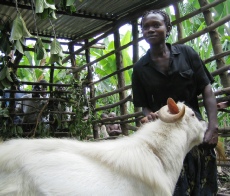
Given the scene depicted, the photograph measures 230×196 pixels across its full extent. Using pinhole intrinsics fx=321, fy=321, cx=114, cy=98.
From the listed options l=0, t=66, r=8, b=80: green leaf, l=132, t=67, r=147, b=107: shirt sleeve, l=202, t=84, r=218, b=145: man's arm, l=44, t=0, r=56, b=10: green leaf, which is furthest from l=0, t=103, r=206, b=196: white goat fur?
l=0, t=66, r=8, b=80: green leaf

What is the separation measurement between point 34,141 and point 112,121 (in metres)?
3.53

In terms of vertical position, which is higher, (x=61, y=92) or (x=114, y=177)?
(x=61, y=92)

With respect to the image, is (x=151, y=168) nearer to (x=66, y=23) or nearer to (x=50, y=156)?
(x=50, y=156)

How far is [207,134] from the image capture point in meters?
2.27

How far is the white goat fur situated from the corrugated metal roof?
261 cm

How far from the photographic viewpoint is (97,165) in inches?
68.0

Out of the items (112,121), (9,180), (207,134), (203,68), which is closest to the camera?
(9,180)

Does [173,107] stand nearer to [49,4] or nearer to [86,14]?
[49,4]

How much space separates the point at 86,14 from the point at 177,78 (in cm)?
301

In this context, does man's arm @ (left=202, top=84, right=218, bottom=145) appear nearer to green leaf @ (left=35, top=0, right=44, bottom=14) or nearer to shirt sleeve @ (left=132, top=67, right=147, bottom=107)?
shirt sleeve @ (left=132, top=67, right=147, bottom=107)

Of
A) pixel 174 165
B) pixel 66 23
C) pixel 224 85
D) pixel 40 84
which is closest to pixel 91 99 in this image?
pixel 40 84

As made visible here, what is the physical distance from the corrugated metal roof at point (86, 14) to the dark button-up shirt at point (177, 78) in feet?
6.08

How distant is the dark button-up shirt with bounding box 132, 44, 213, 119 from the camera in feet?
7.82

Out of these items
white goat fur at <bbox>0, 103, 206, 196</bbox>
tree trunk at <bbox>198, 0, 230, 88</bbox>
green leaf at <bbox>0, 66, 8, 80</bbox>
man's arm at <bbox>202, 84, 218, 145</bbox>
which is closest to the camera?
white goat fur at <bbox>0, 103, 206, 196</bbox>
